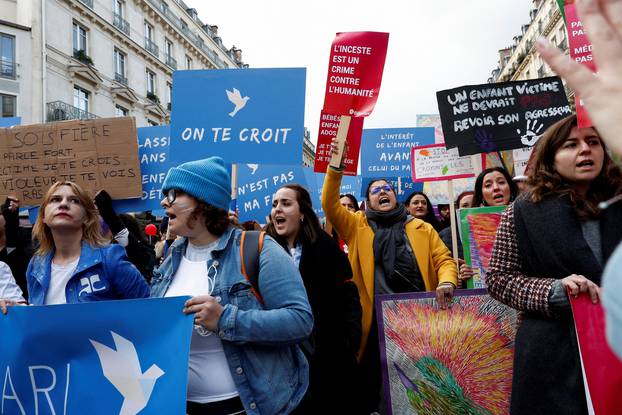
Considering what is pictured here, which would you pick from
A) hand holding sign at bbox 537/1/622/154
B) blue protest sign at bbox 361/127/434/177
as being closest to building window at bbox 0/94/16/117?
blue protest sign at bbox 361/127/434/177

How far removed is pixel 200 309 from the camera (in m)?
1.74

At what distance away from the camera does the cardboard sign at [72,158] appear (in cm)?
416

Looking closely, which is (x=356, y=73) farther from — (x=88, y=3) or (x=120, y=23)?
(x=120, y=23)

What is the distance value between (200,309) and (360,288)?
6.65 feet

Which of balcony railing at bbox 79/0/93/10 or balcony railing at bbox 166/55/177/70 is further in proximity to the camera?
balcony railing at bbox 166/55/177/70

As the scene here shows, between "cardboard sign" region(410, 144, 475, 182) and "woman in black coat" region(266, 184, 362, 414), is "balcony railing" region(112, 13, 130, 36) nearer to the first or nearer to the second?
"cardboard sign" region(410, 144, 475, 182)

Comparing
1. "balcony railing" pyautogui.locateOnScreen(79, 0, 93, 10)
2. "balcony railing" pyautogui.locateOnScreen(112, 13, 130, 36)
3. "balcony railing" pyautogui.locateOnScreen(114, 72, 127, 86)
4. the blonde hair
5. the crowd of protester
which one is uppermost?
"balcony railing" pyautogui.locateOnScreen(112, 13, 130, 36)

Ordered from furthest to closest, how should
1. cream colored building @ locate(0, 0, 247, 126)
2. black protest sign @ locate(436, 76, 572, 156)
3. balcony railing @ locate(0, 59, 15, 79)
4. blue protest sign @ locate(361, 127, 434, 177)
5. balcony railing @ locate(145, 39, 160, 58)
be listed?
1. balcony railing @ locate(145, 39, 160, 58)
2. cream colored building @ locate(0, 0, 247, 126)
3. balcony railing @ locate(0, 59, 15, 79)
4. blue protest sign @ locate(361, 127, 434, 177)
5. black protest sign @ locate(436, 76, 572, 156)

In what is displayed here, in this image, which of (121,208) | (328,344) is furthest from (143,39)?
(328,344)

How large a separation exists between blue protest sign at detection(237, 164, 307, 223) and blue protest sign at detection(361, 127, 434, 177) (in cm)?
227

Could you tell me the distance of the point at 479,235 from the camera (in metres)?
3.42

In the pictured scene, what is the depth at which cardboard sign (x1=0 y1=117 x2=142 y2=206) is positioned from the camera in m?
4.16

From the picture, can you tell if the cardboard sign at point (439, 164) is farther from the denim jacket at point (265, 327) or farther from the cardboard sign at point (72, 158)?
the denim jacket at point (265, 327)

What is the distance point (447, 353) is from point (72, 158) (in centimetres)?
331
